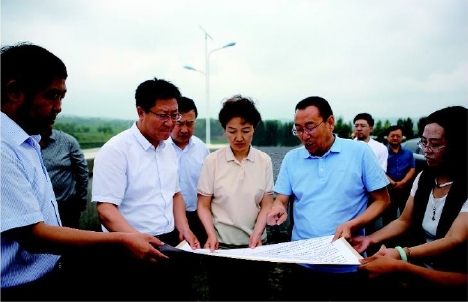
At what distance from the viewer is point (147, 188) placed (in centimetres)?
200

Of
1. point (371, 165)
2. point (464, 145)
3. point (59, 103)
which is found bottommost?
point (371, 165)

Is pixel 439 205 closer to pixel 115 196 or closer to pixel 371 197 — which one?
pixel 371 197

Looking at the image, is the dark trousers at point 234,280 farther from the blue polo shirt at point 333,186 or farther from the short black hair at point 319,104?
the short black hair at point 319,104

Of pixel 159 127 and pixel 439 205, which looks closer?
pixel 439 205

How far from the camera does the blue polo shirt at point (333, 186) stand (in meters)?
1.97

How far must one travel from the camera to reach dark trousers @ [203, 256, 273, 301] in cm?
193

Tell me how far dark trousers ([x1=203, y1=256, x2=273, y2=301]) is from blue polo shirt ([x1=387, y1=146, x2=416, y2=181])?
3855mm

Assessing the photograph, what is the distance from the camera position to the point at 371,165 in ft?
6.56

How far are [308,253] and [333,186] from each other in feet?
1.79

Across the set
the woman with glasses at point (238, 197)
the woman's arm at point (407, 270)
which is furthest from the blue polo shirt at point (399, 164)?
the woman's arm at point (407, 270)

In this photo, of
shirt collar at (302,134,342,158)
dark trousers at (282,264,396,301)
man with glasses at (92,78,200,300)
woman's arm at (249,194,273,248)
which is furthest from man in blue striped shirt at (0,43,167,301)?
shirt collar at (302,134,342,158)

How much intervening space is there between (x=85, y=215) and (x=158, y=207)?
3.63 m

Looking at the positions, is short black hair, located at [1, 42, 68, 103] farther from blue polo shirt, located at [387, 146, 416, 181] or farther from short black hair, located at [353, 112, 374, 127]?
blue polo shirt, located at [387, 146, 416, 181]

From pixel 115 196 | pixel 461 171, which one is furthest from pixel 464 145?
pixel 115 196
